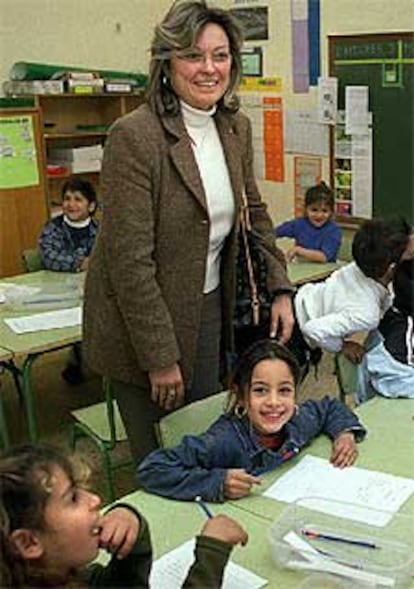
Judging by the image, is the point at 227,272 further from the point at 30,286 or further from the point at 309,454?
the point at 30,286

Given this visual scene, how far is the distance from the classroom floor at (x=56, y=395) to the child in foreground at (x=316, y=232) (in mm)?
606

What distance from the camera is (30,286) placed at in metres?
3.57

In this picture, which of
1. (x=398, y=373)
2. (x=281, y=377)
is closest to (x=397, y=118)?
(x=398, y=373)

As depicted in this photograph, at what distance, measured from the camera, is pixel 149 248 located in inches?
71.6

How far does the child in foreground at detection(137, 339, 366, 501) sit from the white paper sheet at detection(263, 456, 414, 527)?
0.04 m

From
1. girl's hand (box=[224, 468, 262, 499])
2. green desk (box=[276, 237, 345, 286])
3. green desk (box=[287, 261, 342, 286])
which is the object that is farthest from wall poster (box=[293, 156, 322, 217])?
girl's hand (box=[224, 468, 262, 499])

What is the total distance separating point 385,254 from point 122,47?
3.78 metres

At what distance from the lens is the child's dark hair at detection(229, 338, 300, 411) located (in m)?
1.89

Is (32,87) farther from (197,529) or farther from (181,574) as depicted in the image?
(181,574)

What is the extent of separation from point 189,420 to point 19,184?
3.68 meters

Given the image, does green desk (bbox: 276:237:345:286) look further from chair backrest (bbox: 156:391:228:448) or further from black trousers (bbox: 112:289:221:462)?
chair backrest (bbox: 156:391:228:448)

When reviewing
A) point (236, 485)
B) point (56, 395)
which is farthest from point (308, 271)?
point (236, 485)

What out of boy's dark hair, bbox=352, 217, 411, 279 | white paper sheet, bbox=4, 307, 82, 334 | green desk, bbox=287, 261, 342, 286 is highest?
boy's dark hair, bbox=352, 217, 411, 279

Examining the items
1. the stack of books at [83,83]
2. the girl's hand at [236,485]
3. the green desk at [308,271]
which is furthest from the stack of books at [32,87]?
the girl's hand at [236,485]
